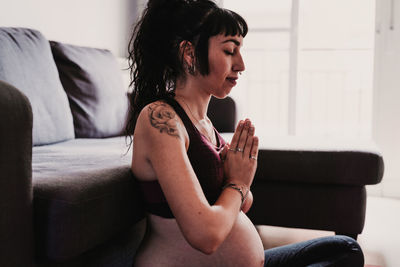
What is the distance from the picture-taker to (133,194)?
1130 millimetres

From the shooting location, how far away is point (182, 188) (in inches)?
30.7

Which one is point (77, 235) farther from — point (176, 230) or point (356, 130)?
point (356, 130)

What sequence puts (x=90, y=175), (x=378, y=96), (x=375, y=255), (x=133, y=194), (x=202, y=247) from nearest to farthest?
(x=202, y=247), (x=90, y=175), (x=133, y=194), (x=375, y=255), (x=378, y=96)

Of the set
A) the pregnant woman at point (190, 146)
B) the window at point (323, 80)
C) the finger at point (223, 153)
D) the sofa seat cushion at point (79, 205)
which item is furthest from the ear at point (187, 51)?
the window at point (323, 80)

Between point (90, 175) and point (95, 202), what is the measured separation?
0.10 metres

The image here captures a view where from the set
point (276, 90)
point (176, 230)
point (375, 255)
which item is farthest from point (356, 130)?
point (176, 230)

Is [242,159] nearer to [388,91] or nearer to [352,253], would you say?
[352,253]

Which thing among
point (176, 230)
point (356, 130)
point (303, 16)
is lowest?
point (356, 130)

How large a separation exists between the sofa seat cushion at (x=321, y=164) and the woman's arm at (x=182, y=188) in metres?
0.98

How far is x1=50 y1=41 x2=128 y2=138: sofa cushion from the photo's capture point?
2146mm

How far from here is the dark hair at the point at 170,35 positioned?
0.95 metres

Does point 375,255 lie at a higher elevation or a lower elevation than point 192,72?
lower

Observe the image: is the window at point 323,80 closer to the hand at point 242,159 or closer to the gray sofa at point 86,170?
the gray sofa at point 86,170

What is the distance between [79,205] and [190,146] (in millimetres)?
276
